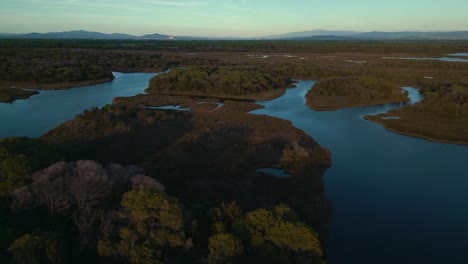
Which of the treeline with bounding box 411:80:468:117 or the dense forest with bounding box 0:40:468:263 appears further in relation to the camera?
the treeline with bounding box 411:80:468:117

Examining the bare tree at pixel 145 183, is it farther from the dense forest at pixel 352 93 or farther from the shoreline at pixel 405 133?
the dense forest at pixel 352 93

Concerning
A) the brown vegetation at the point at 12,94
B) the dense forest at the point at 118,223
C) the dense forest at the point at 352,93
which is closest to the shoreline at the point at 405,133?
the dense forest at the point at 352,93

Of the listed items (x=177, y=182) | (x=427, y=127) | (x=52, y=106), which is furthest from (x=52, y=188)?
(x=427, y=127)

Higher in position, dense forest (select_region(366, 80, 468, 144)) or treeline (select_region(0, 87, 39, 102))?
treeline (select_region(0, 87, 39, 102))

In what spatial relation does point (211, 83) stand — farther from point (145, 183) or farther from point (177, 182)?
point (145, 183)

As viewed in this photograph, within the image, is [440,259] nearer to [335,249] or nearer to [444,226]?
[444,226]

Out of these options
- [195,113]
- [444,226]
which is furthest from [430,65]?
[444,226]

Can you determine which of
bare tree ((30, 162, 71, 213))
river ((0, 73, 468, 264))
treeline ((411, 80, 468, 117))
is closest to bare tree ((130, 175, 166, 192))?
bare tree ((30, 162, 71, 213))

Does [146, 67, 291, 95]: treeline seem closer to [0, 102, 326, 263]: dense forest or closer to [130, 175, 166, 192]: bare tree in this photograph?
[0, 102, 326, 263]: dense forest
